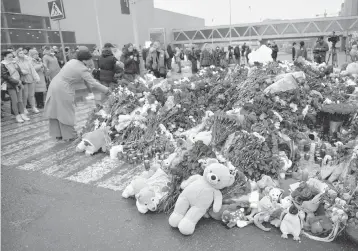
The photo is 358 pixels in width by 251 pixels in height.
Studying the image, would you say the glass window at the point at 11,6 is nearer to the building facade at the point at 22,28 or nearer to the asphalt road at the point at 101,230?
the building facade at the point at 22,28

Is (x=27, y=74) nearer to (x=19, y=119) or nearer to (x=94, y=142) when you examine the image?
(x=19, y=119)

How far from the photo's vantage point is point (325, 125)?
5379 millimetres

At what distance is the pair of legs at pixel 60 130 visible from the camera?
6.14 meters

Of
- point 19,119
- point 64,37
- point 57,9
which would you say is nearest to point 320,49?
point 57,9

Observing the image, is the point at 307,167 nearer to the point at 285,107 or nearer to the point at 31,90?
the point at 285,107

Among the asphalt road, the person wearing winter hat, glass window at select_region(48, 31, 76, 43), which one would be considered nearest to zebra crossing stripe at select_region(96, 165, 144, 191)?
the asphalt road

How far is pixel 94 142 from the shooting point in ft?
17.8

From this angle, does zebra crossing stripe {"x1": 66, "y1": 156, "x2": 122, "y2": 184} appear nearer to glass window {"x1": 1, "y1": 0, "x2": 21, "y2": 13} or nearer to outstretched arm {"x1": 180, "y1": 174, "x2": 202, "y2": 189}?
outstretched arm {"x1": 180, "y1": 174, "x2": 202, "y2": 189}

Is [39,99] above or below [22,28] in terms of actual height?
below

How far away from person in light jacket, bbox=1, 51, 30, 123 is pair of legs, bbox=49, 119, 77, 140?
2552 millimetres

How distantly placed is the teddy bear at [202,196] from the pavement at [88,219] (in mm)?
150

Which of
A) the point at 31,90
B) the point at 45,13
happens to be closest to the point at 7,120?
the point at 31,90

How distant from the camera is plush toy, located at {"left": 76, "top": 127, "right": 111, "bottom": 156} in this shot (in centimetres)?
542

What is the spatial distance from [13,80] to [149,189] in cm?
608
